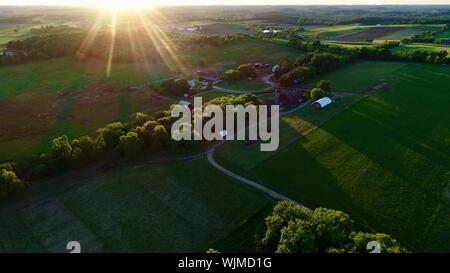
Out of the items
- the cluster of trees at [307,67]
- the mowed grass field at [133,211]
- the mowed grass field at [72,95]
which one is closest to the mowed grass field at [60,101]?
the mowed grass field at [72,95]

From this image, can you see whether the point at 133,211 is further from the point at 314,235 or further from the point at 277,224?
the point at 314,235

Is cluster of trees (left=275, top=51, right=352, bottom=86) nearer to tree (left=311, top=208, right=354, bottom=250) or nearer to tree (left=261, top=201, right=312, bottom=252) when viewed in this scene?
tree (left=261, top=201, right=312, bottom=252)

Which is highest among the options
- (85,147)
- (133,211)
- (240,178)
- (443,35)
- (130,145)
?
(443,35)

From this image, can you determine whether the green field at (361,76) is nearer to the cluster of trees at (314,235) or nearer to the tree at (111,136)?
the tree at (111,136)

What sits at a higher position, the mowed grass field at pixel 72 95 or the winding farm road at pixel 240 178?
the mowed grass field at pixel 72 95

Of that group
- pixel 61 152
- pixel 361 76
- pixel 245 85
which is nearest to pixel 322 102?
pixel 245 85
